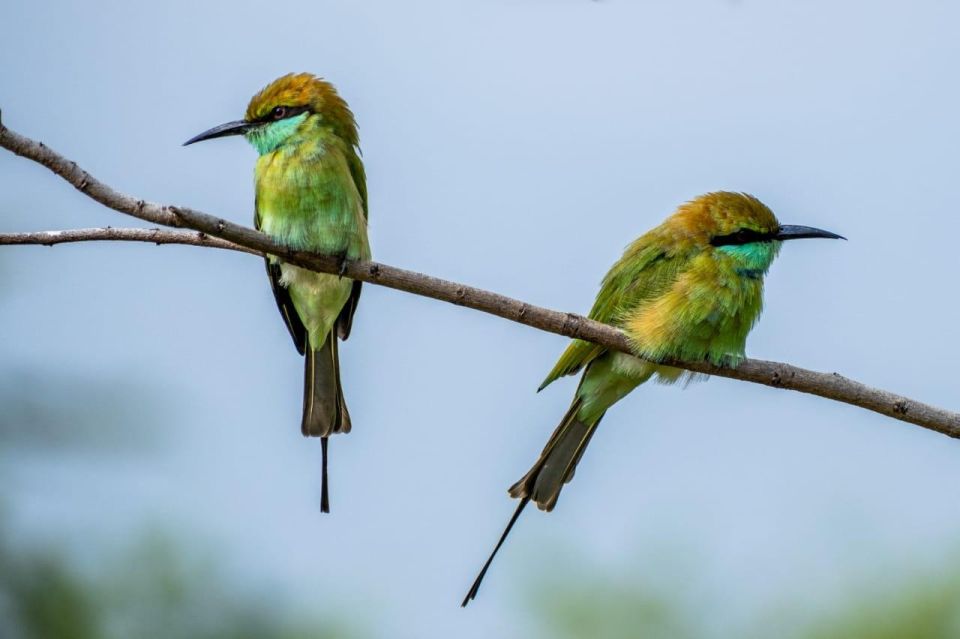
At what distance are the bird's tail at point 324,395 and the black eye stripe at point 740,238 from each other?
36.1 inches

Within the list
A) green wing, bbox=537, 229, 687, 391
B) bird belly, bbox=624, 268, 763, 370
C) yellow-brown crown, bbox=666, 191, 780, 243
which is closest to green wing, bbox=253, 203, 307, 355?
green wing, bbox=537, 229, 687, 391

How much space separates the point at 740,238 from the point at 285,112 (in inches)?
42.0

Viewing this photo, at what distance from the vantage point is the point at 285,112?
312 centimetres

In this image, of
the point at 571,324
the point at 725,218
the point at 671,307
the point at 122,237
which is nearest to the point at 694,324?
the point at 671,307

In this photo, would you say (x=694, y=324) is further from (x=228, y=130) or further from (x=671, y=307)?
(x=228, y=130)

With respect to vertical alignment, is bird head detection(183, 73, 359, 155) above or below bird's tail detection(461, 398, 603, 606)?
above

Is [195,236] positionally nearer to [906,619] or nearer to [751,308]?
[751,308]

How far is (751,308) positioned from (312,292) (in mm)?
982

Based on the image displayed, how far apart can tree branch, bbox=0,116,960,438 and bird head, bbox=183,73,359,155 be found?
650 mm

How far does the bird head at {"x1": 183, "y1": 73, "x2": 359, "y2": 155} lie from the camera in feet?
10.1

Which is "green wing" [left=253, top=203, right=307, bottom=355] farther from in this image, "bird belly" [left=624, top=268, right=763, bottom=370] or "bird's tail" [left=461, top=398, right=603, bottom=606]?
"bird belly" [left=624, top=268, right=763, bottom=370]

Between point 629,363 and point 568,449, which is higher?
point 629,363

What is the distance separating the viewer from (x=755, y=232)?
10.2 feet

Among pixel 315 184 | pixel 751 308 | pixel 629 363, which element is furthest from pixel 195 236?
pixel 751 308
